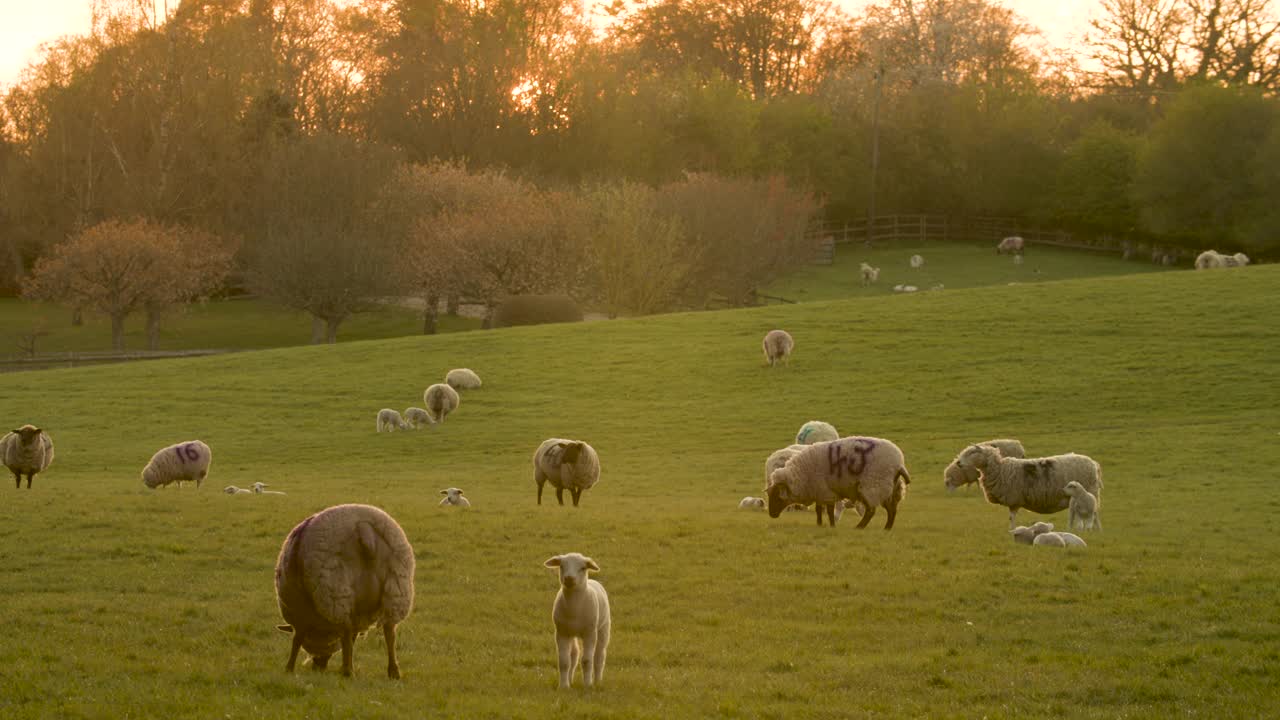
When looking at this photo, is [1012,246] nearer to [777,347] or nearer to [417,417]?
[777,347]

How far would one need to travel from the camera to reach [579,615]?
11.9 meters

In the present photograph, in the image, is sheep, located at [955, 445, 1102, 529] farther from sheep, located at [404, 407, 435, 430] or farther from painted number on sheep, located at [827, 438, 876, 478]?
sheep, located at [404, 407, 435, 430]

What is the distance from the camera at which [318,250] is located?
77625mm

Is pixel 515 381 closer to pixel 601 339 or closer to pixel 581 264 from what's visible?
→ pixel 601 339

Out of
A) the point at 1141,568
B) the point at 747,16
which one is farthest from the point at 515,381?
the point at 747,16

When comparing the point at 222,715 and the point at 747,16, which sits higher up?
the point at 747,16

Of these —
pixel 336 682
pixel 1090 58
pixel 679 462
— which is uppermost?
pixel 1090 58

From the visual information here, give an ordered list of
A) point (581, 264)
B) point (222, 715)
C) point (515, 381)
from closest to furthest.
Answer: point (222, 715) → point (515, 381) → point (581, 264)

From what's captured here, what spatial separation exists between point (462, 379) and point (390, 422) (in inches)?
220

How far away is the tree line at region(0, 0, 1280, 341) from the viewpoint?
257ft

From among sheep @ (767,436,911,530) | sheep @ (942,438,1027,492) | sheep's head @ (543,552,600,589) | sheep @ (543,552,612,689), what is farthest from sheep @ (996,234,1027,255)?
sheep's head @ (543,552,600,589)

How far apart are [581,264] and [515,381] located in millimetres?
29215

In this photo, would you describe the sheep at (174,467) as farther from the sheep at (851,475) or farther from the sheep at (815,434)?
the sheep at (851,475)

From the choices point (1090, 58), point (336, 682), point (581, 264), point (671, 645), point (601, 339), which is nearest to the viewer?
point (336, 682)
